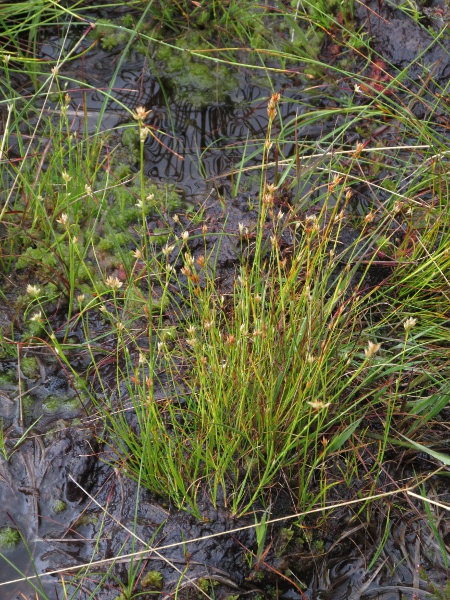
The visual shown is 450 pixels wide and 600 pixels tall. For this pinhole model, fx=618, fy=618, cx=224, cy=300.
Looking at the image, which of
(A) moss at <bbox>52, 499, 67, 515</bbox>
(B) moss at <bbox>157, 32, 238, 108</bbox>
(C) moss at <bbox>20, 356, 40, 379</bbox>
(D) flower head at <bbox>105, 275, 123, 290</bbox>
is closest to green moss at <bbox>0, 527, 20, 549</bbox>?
(A) moss at <bbox>52, 499, 67, 515</bbox>

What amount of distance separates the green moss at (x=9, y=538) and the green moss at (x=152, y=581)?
0.54 meters

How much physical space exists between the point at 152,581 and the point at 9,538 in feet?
1.98

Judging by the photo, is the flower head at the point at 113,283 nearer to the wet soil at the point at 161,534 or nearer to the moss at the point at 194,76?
the wet soil at the point at 161,534

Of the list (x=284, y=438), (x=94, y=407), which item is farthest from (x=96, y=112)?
(x=284, y=438)

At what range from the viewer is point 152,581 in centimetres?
222

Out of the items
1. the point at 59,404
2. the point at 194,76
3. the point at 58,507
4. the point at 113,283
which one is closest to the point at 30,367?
the point at 59,404

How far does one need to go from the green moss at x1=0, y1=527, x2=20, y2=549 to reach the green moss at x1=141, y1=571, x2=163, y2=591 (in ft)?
1.78

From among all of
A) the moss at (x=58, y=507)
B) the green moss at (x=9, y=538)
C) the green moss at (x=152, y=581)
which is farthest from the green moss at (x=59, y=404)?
the green moss at (x=152, y=581)

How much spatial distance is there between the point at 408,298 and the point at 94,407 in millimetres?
1493

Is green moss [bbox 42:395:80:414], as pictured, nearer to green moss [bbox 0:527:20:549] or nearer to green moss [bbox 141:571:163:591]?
green moss [bbox 0:527:20:549]

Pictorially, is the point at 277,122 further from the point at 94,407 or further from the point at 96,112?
the point at 94,407

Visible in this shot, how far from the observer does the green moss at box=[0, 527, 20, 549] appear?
2.38 meters

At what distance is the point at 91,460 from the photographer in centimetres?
255

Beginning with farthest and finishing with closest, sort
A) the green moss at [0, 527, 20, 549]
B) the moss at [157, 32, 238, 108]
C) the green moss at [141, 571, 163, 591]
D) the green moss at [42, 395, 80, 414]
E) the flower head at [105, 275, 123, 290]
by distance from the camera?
the moss at [157, 32, 238, 108], the green moss at [42, 395, 80, 414], the green moss at [0, 527, 20, 549], the green moss at [141, 571, 163, 591], the flower head at [105, 275, 123, 290]
